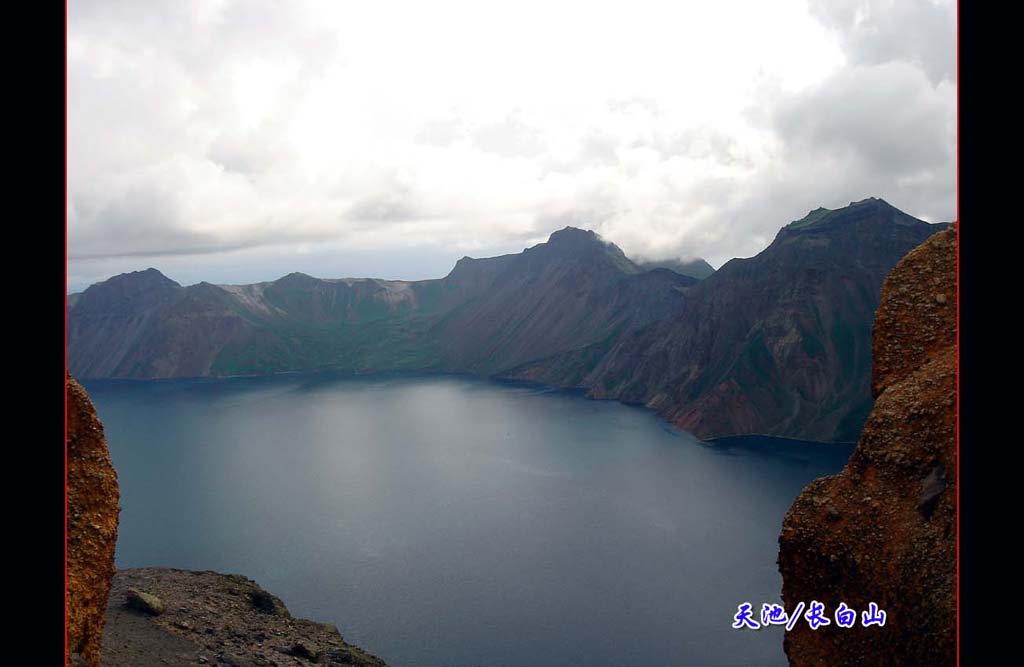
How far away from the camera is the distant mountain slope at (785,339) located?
130 meters

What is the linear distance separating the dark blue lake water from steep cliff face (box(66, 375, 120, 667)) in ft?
86.3

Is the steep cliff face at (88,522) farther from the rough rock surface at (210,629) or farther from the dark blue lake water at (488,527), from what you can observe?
the dark blue lake water at (488,527)

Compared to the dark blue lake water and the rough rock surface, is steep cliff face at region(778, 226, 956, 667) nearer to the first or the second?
the rough rock surface

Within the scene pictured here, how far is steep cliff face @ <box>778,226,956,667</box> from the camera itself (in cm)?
1592

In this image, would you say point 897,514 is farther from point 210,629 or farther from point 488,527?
point 488,527

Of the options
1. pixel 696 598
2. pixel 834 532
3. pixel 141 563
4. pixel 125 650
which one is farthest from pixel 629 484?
pixel 834 532

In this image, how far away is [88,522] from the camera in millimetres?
21062

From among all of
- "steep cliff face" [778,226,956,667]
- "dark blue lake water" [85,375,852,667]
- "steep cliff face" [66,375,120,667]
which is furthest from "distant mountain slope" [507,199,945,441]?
"steep cliff face" [66,375,120,667]

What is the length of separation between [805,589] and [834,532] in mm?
1706

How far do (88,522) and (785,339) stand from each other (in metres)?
141

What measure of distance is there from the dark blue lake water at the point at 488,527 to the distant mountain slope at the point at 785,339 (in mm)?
12038

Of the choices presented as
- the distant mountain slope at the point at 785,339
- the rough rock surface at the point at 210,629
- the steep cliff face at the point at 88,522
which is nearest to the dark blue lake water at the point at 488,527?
the rough rock surface at the point at 210,629
